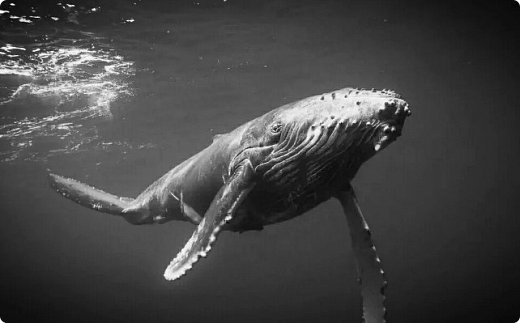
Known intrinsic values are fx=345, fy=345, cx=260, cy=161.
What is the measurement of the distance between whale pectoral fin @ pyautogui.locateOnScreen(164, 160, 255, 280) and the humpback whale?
1 cm

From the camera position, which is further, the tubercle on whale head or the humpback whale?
the humpback whale

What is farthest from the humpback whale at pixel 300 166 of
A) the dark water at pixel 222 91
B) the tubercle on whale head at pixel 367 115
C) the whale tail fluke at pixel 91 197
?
the dark water at pixel 222 91

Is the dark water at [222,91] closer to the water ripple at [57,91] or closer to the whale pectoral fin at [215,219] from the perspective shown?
the water ripple at [57,91]

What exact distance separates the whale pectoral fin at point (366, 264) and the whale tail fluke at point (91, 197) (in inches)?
229

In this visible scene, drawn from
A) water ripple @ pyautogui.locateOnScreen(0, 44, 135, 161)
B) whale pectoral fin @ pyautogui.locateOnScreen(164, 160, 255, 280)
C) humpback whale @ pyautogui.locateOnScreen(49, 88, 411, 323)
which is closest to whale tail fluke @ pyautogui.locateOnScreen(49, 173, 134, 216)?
humpback whale @ pyautogui.locateOnScreen(49, 88, 411, 323)

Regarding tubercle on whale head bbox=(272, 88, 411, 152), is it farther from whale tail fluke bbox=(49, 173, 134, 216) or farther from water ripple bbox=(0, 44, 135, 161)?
water ripple bbox=(0, 44, 135, 161)

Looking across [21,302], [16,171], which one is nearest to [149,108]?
[21,302]

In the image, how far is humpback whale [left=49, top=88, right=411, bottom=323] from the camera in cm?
367

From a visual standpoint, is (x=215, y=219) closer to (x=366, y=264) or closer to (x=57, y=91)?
(x=366, y=264)

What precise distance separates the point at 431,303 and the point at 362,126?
2166 cm

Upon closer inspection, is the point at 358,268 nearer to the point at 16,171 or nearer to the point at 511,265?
the point at 511,265

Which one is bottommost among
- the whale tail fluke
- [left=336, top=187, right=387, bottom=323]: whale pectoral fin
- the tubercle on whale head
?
the whale tail fluke

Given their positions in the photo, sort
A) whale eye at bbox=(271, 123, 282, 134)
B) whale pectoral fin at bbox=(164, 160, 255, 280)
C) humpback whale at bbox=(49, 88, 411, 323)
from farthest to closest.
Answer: whale eye at bbox=(271, 123, 282, 134), whale pectoral fin at bbox=(164, 160, 255, 280), humpback whale at bbox=(49, 88, 411, 323)

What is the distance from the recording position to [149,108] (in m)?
25.4
